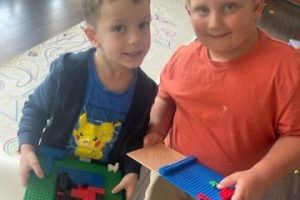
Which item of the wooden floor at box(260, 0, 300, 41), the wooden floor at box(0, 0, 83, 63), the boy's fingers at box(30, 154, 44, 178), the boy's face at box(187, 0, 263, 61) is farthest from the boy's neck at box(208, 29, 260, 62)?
the wooden floor at box(260, 0, 300, 41)

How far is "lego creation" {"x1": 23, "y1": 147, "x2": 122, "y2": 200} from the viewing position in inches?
24.1

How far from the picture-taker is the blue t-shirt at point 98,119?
26.1 inches

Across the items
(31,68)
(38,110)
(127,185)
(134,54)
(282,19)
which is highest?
(134,54)

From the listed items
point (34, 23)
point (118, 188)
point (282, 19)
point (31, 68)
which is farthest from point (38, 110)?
point (282, 19)

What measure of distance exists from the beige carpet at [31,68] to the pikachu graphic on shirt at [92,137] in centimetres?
13

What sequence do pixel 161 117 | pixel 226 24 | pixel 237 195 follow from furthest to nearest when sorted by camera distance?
1. pixel 161 117
2. pixel 226 24
3. pixel 237 195

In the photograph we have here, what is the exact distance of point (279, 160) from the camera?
0.61 m

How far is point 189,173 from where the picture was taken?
617 millimetres

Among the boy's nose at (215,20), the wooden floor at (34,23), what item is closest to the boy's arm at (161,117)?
the boy's nose at (215,20)

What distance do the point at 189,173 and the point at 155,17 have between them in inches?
71.3

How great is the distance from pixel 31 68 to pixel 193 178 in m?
1.13

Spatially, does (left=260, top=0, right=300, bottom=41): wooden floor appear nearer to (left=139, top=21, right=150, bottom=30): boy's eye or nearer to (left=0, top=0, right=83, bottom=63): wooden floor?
(left=0, top=0, right=83, bottom=63): wooden floor

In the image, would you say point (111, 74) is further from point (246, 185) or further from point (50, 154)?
point (246, 185)

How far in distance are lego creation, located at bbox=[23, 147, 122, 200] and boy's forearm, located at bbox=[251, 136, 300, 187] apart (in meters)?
0.24
